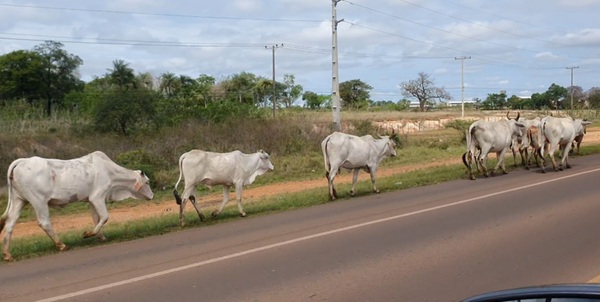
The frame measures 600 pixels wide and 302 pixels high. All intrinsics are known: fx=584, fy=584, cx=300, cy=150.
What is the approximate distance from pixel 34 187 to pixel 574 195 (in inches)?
433

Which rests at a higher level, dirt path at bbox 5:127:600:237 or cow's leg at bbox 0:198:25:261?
cow's leg at bbox 0:198:25:261

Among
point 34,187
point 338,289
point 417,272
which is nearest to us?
Result: point 338,289

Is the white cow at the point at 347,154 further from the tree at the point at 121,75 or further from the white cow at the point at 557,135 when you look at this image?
the tree at the point at 121,75

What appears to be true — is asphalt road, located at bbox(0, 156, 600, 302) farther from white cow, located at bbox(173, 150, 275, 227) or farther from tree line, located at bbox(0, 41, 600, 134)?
tree line, located at bbox(0, 41, 600, 134)

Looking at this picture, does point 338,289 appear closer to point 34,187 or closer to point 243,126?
point 34,187

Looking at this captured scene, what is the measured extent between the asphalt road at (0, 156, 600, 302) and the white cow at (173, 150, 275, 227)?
2.87 ft

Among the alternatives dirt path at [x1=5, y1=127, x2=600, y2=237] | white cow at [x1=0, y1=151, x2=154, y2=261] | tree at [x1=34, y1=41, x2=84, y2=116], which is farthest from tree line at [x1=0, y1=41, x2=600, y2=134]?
white cow at [x1=0, y1=151, x2=154, y2=261]

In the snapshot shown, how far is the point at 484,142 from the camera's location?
17.7 m

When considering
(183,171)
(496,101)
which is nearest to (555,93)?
(496,101)

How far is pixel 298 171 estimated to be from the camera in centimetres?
2384

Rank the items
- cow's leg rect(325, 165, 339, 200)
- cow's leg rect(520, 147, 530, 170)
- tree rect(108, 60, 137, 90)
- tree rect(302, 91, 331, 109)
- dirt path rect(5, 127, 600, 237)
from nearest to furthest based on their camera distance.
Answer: cow's leg rect(325, 165, 339, 200), dirt path rect(5, 127, 600, 237), cow's leg rect(520, 147, 530, 170), tree rect(108, 60, 137, 90), tree rect(302, 91, 331, 109)

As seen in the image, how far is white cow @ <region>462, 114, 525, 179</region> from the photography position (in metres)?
17.7

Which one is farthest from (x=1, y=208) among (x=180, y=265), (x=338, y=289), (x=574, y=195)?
(x=574, y=195)

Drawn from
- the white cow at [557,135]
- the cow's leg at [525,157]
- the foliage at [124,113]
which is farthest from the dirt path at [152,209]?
the foliage at [124,113]
